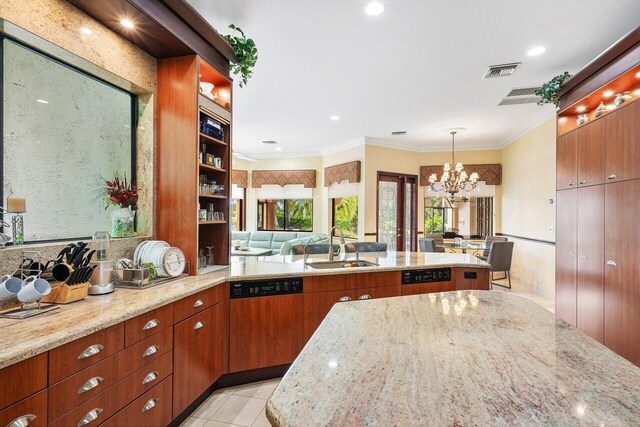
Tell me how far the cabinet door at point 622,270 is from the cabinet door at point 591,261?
3.1 inches

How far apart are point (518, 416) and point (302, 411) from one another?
0.49 metres

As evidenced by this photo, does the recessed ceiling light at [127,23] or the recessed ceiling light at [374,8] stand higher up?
the recessed ceiling light at [374,8]

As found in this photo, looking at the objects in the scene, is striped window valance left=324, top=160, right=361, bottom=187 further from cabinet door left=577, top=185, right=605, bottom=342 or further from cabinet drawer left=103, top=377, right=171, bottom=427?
cabinet drawer left=103, top=377, right=171, bottom=427

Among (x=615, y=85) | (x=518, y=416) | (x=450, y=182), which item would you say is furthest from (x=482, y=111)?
(x=518, y=416)

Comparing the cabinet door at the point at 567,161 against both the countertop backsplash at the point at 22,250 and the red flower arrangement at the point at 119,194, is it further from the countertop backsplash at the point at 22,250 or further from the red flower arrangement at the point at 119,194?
the countertop backsplash at the point at 22,250

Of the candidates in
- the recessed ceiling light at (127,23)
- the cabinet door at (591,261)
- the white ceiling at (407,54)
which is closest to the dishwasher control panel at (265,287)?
the recessed ceiling light at (127,23)

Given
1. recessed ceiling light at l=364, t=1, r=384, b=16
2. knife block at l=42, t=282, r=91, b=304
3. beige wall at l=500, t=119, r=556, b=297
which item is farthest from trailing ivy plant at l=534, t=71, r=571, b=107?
knife block at l=42, t=282, r=91, b=304

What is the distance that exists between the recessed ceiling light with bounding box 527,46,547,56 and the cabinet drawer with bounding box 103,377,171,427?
4.17 metres

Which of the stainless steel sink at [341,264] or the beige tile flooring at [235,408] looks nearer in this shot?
the beige tile flooring at [235,408]

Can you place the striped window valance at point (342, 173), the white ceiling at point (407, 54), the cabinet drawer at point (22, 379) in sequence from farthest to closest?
the striped window valance at point (342, 173)
the white ceiling at point (407, 54)
the cabinet drawer at point (22, 379)

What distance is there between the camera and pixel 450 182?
603 centimetres

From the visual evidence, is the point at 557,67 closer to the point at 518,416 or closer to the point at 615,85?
the point at 615,85

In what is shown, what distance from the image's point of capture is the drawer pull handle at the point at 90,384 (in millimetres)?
1355

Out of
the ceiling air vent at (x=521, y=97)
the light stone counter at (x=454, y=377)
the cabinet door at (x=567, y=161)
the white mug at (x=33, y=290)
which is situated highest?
the ceiling air vent at (x=521, y=97)
